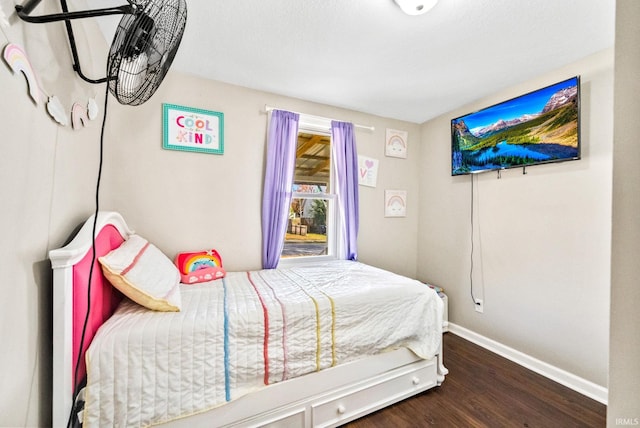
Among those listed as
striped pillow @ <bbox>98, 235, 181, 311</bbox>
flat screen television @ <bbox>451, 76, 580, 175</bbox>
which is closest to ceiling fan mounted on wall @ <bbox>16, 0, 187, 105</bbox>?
striped pillow @ <bbox>98, 235, 181, 311</bbox>

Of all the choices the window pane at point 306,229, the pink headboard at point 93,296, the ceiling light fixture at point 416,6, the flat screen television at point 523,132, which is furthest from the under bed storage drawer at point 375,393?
the ceiling light fixture at point 416,6

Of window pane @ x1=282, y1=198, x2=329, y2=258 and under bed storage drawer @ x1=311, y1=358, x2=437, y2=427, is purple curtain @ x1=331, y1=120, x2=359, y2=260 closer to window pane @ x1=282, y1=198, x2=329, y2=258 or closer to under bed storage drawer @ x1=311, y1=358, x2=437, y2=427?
window pane @ x1=282, y1=198, x2=329, y2=258

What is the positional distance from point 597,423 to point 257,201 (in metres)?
2.76

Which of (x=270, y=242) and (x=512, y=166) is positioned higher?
(x=512, y=166)

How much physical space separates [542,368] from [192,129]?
3.41 m

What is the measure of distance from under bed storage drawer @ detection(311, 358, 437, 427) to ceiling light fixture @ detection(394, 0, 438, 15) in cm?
215

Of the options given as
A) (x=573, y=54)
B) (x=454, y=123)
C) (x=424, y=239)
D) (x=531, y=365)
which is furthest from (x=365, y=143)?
(x=531, y=365)

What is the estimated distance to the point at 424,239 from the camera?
306 cm

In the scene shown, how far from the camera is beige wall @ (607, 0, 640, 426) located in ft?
1.55

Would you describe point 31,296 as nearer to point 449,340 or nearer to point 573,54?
point 449,340

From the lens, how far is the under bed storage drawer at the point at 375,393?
1.42 m

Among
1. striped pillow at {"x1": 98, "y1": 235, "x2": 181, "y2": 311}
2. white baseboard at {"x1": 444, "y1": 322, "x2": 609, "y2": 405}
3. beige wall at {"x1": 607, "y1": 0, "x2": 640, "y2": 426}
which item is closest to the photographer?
beige wall at {"x1": 607, "y1": 0, "x2": 640, "y2": 426}

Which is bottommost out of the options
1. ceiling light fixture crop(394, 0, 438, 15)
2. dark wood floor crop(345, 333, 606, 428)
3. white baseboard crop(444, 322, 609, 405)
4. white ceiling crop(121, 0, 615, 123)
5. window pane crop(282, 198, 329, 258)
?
dark wood floor crop(345, 333, 606, 428)

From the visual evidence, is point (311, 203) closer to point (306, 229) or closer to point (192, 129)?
point (306, 229)
